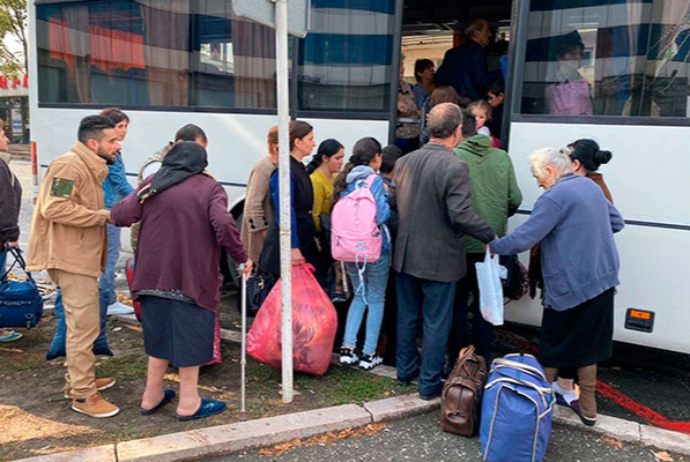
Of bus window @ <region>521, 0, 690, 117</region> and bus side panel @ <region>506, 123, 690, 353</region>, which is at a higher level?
bus window @ <region>521, 0, 690, 117</region>

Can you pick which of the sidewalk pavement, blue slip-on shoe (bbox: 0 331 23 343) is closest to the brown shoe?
the sidewalk pavement

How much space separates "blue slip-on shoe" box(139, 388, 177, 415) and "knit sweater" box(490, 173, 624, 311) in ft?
7.66

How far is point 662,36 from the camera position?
3945 mm

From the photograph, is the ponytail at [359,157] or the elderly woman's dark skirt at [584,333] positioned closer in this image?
the elderly woman's dark skirt at [584,333]

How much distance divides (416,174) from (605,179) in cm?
135

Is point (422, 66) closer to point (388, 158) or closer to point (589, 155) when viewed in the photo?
point (388, 158)

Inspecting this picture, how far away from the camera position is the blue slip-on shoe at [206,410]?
3.63 m

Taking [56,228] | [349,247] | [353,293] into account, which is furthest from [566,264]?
[56,228]

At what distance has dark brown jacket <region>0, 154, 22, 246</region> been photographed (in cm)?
446

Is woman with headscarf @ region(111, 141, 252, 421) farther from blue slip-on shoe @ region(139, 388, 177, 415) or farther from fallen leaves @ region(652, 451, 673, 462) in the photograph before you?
fallen leaves @ region(652, 451, 673, 462)

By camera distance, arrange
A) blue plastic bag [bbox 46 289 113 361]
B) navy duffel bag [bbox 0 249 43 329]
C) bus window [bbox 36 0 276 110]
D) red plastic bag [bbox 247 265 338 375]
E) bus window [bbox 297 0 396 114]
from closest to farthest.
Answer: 1. red plastic bag [bbox 247 265 338 375]
2. blue plastic bag [bbox 46 289 113 361]
3. navy duffel bag [bbox 0 249 43 329]
4. bus window [bbox 297 0 396 114]
5. bus window [bbox 36 0 276 110]

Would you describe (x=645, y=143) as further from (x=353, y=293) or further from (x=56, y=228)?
(x=56, y=228)

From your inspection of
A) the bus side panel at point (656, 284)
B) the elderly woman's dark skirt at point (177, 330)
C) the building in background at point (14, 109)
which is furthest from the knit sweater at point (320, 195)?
the building in background at point (14, 109)

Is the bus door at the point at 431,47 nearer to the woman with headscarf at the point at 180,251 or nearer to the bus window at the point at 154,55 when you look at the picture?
the bus window at the point at 154,55
